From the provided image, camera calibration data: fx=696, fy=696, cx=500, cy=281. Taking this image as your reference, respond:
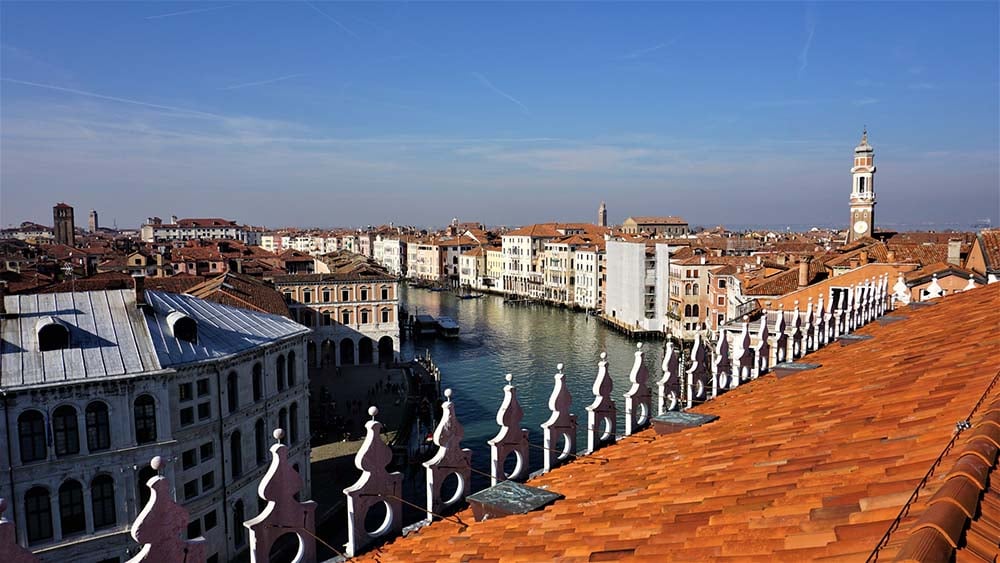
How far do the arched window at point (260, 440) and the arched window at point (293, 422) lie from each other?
137 cm

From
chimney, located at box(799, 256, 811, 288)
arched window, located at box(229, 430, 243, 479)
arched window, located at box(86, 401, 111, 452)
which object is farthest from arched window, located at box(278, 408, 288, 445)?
chimney, located at box(799, 256, 811, 288)

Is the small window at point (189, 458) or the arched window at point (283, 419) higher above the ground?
the small window at point (189, 458)

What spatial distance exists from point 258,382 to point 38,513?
249 inches

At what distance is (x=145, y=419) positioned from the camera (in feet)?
52.8

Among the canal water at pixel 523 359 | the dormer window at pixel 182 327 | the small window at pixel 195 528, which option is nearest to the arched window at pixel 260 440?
the small window at pixel 195 528

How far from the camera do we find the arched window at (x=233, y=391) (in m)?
18.6

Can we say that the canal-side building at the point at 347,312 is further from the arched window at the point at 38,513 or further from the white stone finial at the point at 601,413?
the white stone finial at the point at 601,413

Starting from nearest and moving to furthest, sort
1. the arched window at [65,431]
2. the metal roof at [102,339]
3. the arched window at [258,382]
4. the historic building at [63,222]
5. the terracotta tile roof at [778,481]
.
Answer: the terracotta tile roof at [778,481] → the arched window at [65,431] → the metal roof at [102,339] → the arched window at [258,382] → the historic building at [63,222]

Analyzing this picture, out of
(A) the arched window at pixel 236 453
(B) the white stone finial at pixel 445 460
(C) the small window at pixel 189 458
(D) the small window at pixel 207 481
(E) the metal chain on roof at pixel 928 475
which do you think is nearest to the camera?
(E) the metal chain on roof at pixel 928 475

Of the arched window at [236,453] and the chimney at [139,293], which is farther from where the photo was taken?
the arched window at [236,453]

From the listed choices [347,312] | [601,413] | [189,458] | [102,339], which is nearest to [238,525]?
[189,458]

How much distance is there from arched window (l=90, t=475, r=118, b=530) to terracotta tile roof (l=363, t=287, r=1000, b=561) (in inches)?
520

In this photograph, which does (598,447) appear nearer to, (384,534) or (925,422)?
(384,534)

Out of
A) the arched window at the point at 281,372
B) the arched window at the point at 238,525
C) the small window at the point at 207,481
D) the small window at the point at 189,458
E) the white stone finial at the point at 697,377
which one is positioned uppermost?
the white stone finial at the point at 697,377
